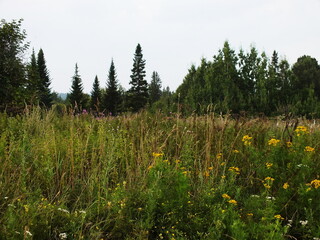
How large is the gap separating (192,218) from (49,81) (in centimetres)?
6209

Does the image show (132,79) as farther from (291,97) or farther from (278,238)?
(278,238)

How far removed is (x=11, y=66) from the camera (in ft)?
44.5

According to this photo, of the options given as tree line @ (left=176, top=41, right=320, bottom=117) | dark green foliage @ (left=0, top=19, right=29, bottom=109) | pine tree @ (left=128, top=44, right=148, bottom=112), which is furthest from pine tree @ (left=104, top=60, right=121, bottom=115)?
dark green foliage @ (left=0, top=19, right=29, bottom=109)

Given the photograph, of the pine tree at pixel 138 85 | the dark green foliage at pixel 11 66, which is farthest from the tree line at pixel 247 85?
the pine tree at pixel 138 85

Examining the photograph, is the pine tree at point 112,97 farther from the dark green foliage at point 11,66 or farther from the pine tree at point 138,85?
the dark green foliage at point 11,66

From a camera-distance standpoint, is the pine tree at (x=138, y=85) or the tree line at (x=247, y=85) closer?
the tree line at (x=247, y=85)

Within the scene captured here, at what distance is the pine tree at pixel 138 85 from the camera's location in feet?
173

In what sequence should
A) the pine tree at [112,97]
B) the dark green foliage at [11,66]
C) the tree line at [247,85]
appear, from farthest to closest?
the pine tree at [112,97] < the tree line at [247,85] < the dark green foliage at [11,66]

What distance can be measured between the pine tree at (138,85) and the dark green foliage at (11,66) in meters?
37.8

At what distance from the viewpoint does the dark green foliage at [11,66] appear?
1323 cm

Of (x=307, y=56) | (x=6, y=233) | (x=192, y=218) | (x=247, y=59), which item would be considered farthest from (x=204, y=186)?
(x=307, y=56)

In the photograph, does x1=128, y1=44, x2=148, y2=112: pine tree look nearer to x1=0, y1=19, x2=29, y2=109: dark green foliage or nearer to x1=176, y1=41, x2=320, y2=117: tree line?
x1=176, y1=41, x2=320, y2=117: tree line

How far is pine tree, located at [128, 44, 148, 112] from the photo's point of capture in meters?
52.9

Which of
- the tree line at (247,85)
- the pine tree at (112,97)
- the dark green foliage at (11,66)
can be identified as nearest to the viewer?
the dark green foliage at (11,66)
